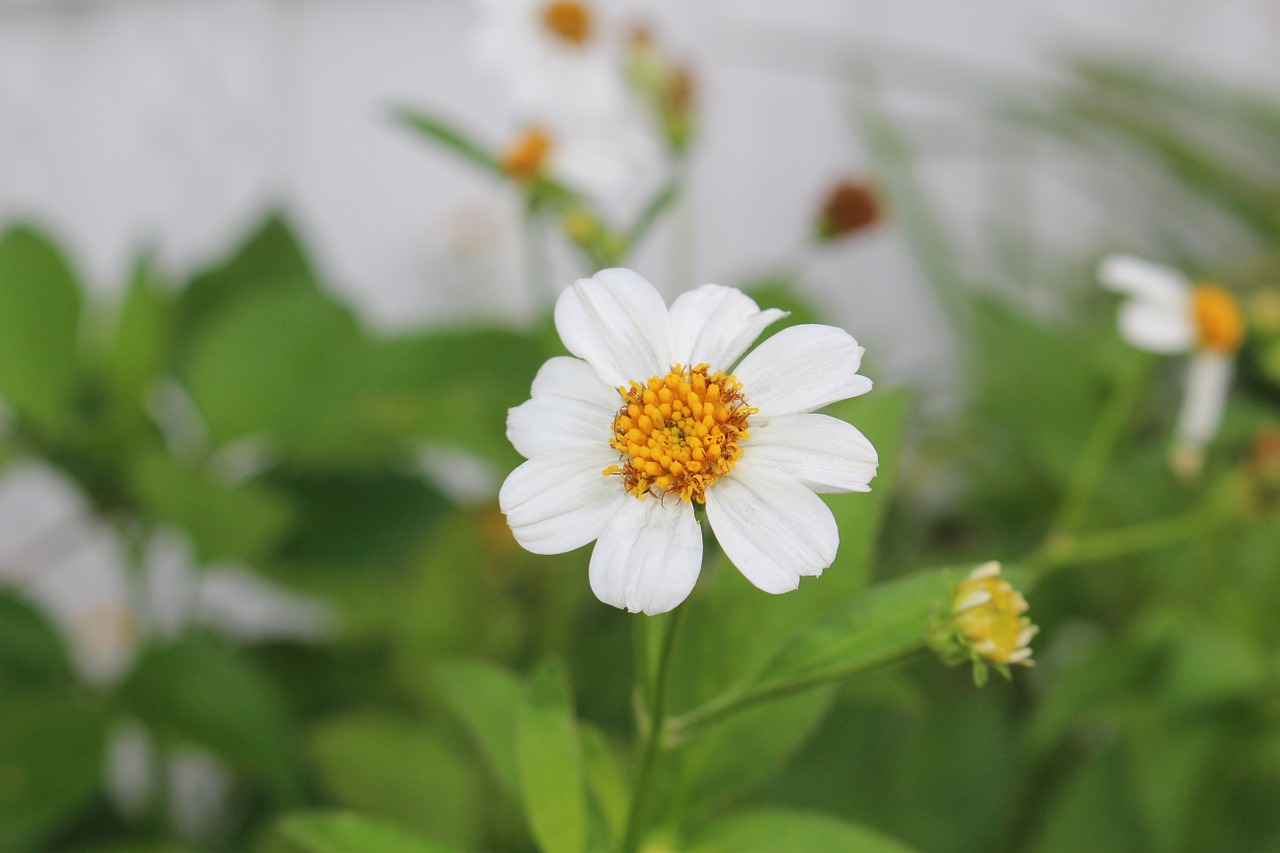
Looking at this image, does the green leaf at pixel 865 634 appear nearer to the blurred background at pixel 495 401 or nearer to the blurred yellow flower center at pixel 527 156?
the blurred background at pixel 495 401

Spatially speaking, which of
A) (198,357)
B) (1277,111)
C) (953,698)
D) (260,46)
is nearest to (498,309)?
(260,46)

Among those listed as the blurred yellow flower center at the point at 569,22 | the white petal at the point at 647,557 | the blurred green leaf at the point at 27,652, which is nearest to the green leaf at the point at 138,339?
the blurred green leaf at the point at 27,652

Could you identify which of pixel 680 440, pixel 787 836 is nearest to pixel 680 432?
pixel 680 440

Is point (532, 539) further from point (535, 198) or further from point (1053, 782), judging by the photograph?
point (1053, 782)

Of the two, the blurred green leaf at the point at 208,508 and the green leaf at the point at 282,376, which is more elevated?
the green leaf at the point at 282,376

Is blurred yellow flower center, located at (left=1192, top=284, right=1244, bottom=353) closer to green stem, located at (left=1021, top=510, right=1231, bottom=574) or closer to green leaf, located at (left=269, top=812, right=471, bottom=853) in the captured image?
green stem, located at (left=1021, top=510, right=1231, bottom=574)

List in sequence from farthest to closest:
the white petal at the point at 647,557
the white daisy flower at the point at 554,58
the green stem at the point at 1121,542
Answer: the white daisy flower at the point at 554,58, the green stem at the point at 1121,542, the white petal at the point at 647,557
